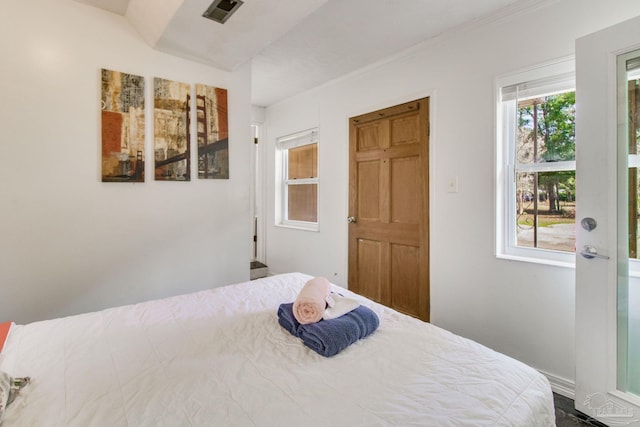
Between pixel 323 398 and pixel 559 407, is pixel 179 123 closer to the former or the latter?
pixel 323 398

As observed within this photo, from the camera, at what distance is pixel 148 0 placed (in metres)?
1.81

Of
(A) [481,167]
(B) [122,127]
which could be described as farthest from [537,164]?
(B) [122,127]

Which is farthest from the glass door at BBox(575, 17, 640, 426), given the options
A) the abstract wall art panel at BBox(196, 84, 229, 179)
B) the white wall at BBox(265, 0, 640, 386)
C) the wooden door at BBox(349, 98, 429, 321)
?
the abstract wall art panel at BBox(196, 84, 229, 179)

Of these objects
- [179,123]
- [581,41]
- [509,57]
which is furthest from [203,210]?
[581,41]

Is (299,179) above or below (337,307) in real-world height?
above

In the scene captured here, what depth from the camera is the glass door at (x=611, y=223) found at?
148 centimetres

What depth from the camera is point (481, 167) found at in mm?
2121

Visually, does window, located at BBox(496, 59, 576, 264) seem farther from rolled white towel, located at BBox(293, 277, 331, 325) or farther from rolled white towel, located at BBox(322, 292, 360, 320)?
rolled white towel, located at BBox(293, 277, 331, 325)

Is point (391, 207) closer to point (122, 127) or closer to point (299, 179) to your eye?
point (299, 179)

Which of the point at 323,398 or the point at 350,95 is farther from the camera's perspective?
the point at 350,95

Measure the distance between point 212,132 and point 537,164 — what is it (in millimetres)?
2215

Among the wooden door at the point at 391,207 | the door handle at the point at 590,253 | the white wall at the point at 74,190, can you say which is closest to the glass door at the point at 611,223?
the door handle at the point at 590,253

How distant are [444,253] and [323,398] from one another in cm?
178

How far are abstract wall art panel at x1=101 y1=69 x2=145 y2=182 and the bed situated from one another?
1015 millimetres
